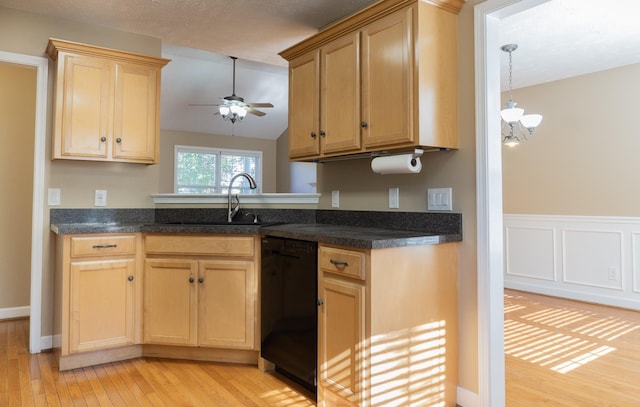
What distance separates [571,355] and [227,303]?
94.1 inches

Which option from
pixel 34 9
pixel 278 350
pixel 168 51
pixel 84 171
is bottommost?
pixel 278 350

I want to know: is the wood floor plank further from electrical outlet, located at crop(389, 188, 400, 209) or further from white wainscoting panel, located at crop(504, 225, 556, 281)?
white wainscoting panel, located at crop(504, 225, 556, 281)

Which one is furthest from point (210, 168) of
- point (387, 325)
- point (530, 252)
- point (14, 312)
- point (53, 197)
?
point (387, 325)

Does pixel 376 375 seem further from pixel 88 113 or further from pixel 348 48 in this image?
pixel 88 113

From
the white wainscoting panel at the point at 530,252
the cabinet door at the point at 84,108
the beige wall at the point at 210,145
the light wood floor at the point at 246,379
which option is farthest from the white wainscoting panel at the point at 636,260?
the beige wall at the point at 210,145

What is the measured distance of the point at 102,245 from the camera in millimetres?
2707

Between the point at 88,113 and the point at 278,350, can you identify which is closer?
the point at 278,350

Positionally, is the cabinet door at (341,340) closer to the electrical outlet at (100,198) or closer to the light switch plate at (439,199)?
the light switch plate at (439,199)

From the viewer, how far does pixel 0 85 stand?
149 inches

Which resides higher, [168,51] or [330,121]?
[168,51]

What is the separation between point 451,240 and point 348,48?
1.21 meters

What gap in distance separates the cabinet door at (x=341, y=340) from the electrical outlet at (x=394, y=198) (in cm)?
72

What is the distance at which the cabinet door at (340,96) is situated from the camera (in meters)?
2.39

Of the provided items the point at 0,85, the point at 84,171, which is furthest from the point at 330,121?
the point at 0,85
